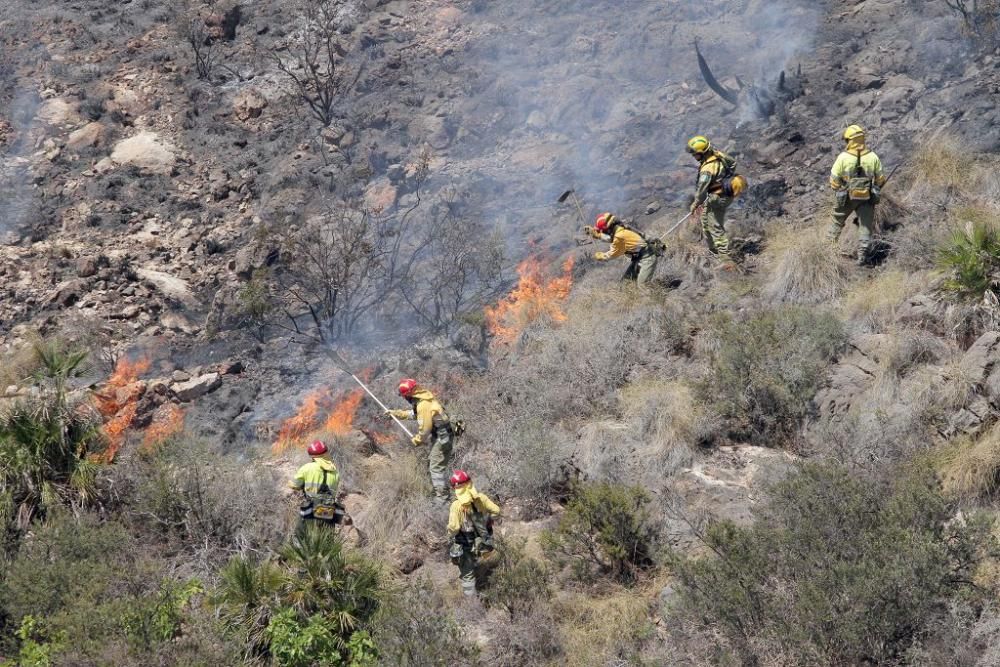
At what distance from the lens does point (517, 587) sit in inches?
378

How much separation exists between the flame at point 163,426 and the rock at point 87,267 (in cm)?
521

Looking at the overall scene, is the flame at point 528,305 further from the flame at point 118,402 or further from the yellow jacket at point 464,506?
the yellow jacket at point 464,506

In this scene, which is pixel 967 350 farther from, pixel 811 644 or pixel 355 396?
pixel 355 396

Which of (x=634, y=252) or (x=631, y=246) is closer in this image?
(x=631, y=246)

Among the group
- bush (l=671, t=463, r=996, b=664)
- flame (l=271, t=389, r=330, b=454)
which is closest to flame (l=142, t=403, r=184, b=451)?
flame (l=271, t=389, r=330, b=454)

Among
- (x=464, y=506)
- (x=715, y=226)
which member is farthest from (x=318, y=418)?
(x=715, y=226)

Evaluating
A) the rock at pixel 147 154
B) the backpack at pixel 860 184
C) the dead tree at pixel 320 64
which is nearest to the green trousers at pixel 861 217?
the backpack at pixel 860 184

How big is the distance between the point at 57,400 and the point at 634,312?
7.20 m

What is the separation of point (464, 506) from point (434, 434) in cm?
166

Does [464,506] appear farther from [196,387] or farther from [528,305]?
[196,387]

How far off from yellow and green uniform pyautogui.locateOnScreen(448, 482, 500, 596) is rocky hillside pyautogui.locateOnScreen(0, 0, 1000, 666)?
1.06 ft

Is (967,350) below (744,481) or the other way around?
the other way around

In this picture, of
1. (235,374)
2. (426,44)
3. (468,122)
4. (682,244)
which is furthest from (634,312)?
(426,44)

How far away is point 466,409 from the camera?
1335 cm
